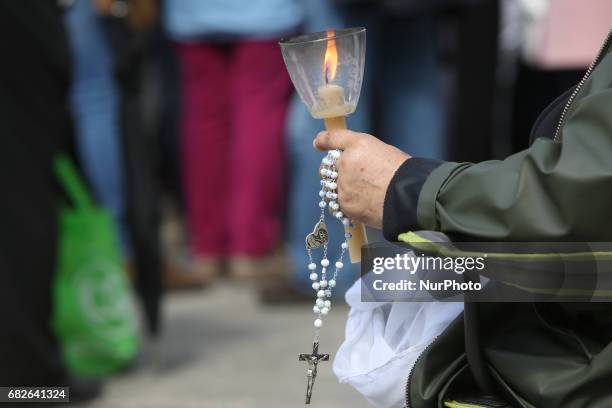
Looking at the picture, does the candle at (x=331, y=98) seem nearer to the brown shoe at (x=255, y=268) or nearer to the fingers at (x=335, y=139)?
the fingers at (x=335, y=139)

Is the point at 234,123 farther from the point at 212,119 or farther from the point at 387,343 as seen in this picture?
the point at 387,343

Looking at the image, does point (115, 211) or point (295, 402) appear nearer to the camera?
point (295, 402)

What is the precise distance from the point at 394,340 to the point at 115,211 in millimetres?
2718

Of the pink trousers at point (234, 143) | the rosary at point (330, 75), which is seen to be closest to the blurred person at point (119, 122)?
the pink trousers at point (234, 143)

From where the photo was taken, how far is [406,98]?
4.49m

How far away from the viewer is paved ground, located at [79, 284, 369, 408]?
337 centimetres

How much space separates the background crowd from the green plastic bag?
0.08m

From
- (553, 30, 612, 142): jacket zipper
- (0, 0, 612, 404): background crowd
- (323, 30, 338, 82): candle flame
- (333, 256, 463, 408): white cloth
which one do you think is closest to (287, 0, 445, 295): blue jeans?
(0, 0, 612, 404): background crowd

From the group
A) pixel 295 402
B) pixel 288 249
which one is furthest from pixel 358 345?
pixel 288 249

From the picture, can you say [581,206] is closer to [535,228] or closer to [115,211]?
[535,228]

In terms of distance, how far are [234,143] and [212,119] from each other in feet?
0.55

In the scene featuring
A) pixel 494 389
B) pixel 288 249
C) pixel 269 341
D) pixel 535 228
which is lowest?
pixel 494 389

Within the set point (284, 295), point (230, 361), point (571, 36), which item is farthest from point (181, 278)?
point (571, 36)

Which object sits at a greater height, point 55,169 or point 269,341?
point 55,169
